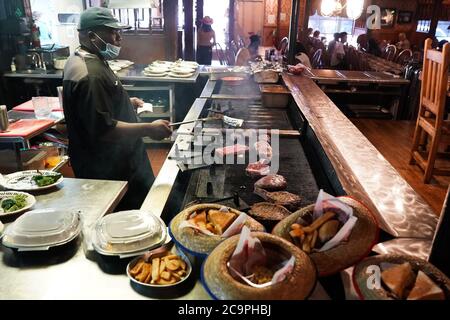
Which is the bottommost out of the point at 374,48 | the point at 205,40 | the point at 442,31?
the point at 374,48

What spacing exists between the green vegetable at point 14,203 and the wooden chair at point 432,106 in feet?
14.8

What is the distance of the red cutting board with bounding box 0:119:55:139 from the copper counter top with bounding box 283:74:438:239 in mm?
2835

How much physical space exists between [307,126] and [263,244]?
219 centimetres

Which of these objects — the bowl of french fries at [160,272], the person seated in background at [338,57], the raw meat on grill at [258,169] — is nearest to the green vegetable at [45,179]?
the bowl of french fries at [160,272]

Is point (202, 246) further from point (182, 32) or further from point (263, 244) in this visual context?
point (182, 32)

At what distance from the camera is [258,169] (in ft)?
8.74

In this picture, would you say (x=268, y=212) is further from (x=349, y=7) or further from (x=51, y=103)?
(x=349, y=7)

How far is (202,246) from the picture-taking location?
151cm

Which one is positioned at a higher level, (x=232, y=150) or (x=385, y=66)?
(x=385, y=66)

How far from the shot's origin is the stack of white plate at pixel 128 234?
62.7 inches

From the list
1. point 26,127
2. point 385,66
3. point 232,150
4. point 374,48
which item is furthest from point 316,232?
point 374,48

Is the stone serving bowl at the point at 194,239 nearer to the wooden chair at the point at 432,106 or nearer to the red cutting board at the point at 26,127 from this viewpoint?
the red cutting board at the point at 26,127

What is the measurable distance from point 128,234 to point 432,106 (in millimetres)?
4461
